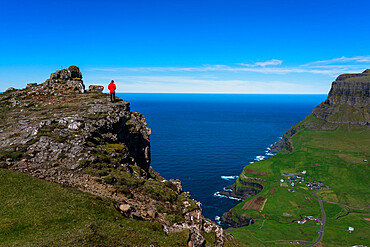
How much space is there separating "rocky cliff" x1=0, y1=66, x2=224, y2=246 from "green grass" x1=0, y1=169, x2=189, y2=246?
94.6 inches

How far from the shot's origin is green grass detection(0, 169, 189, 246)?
15.7m

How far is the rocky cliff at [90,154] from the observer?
2611cm

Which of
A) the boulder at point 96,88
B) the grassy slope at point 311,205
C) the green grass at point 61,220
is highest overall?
the boulder at point 96,88

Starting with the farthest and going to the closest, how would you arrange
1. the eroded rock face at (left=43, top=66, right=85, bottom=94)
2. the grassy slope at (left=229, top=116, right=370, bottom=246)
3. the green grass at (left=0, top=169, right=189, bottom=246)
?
the grassy slope at (left=229, top=116, right=370, bottom=246) < the eroded rock face at (left=43, top=66, right=85, bottom=94) < the green grass at (left=0, top=169, right=189, bottom=246)

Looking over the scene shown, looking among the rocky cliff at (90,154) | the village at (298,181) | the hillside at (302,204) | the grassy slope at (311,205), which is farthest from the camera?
the village at (298,181)

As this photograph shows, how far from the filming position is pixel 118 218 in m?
20.6

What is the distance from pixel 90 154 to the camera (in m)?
31.3

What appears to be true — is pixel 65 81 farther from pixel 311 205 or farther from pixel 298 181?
pixel 298 181

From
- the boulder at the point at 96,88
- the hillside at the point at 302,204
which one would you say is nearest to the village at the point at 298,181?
Answer: the hillside at the point at 302,204

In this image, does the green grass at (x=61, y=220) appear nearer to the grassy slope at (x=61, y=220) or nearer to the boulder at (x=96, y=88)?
the grassy slope at (x=61, y=220)

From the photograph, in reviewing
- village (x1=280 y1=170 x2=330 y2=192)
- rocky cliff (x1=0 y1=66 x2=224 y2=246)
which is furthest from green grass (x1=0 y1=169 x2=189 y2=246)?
village (x1=280 y1=170 x2=330 y2=192)

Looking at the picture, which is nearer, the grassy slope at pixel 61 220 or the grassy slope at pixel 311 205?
the grassy slope at pixel 61 220

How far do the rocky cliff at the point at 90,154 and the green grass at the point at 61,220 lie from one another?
2403 mm

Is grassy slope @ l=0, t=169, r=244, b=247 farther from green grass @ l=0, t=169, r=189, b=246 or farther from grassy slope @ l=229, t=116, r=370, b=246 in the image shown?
grassy slope @ l=229, t=116, r=370, b=246
